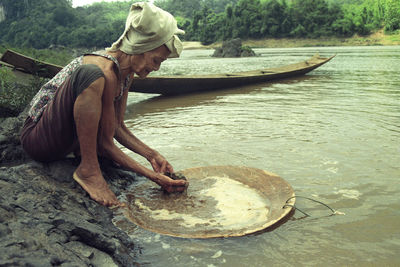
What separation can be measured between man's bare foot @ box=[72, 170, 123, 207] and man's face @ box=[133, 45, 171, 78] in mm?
716

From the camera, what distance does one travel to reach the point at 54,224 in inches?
61.9

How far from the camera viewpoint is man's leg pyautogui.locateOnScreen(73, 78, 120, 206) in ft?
6.43

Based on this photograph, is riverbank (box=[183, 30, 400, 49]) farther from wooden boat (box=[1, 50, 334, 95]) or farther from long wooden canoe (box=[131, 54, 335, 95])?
wooden boat (box=[1, 50, 334, 95])

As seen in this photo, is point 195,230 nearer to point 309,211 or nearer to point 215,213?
point 215,213

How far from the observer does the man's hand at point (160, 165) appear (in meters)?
2.52

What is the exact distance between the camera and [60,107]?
2.04 meters

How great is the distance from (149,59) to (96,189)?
86cm

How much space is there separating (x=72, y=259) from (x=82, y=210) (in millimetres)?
623

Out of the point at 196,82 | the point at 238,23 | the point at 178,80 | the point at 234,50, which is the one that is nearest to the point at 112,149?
the point at 178,80

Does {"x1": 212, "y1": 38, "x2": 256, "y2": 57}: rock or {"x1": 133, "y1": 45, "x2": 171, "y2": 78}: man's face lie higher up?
{"x1": 133, "y1": 45, "x2": 171, "y2": 78}: man's face

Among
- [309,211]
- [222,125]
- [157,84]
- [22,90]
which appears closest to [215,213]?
[309,211]

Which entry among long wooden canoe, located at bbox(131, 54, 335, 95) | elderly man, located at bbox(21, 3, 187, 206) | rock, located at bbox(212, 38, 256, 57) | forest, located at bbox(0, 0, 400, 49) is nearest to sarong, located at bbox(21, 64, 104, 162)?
elderly man, located at bbox(21, 3, 187, 206)

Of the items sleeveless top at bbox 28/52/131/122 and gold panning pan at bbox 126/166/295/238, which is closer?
gold panning pan at bbox 126/166/295/238

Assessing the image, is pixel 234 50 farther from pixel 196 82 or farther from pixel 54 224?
pixel 54 224
